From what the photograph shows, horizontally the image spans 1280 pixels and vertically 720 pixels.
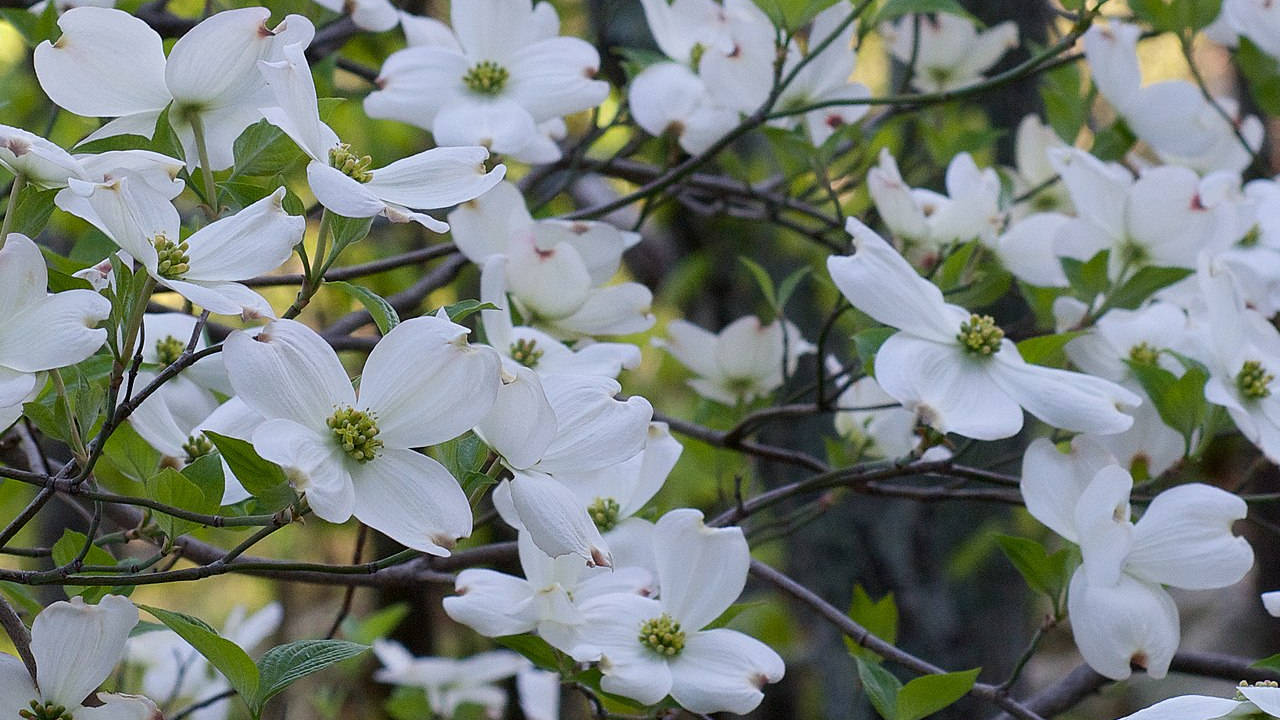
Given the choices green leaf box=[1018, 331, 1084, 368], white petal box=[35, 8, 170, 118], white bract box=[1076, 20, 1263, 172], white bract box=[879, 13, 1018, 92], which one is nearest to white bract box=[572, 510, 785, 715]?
green leaf box=[1018, 331, 1084, 368]

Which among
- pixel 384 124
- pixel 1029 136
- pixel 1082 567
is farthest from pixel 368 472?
pixel 384 124

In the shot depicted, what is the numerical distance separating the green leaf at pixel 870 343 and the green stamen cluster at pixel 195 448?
36cm

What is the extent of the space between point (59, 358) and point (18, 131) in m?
0.09

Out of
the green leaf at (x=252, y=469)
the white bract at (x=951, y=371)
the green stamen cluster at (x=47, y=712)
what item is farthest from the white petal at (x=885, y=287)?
the green stamen cluster at (x=47, y=712)

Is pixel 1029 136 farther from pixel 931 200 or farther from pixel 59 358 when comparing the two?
pixel 59 358

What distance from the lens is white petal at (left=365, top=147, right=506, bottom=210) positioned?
513 millimetres

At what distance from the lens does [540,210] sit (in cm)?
92

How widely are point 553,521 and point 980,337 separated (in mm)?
319

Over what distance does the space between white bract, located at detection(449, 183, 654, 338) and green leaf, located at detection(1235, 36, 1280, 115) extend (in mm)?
618

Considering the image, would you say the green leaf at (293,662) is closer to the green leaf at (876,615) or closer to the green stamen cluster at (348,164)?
the green stamen cluster at (348,164)

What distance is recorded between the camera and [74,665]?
49 centimetres

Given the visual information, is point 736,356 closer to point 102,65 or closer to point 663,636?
point 663,636

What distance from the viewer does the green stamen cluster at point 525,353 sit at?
688mm

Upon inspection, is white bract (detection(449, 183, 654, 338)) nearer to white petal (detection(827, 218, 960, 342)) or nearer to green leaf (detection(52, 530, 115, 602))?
white petal (detection(827, 218, 960, 342))
